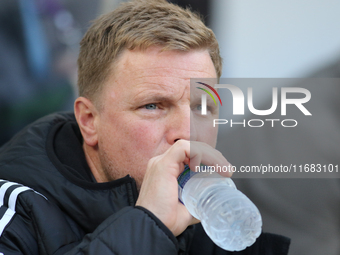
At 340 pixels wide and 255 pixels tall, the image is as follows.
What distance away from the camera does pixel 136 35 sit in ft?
5.32

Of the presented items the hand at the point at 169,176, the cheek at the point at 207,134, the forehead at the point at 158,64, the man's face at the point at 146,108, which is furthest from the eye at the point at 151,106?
the hand at the point at 169,176

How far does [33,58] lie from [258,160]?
6.59 ft

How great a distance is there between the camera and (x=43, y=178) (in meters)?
1.51

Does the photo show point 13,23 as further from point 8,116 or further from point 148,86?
point 148,86

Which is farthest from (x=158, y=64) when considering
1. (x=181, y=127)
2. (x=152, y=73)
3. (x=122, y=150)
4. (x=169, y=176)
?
(x=169, y=176)

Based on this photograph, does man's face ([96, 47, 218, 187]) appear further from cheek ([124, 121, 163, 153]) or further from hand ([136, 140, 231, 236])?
hand ([136, 140, 231, 236])

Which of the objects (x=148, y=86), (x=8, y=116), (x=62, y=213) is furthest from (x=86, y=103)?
(x=8, y=116)

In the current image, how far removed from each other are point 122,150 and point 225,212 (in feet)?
2.17

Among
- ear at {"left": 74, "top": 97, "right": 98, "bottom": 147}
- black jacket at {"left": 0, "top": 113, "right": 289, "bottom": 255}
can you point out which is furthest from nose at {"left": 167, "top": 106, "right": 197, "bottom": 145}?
ear at {"left": 74, "top": 97, "right": 98, "bottom": 147}

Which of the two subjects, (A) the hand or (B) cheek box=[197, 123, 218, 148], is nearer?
(A) the hand

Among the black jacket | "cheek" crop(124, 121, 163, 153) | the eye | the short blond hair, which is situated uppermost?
the short blond hair

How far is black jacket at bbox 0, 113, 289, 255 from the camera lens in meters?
1.14

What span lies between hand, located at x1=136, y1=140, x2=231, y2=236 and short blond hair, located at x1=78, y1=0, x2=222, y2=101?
1.85 ft

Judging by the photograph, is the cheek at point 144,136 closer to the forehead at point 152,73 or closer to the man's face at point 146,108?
the man's face at point 146,108
